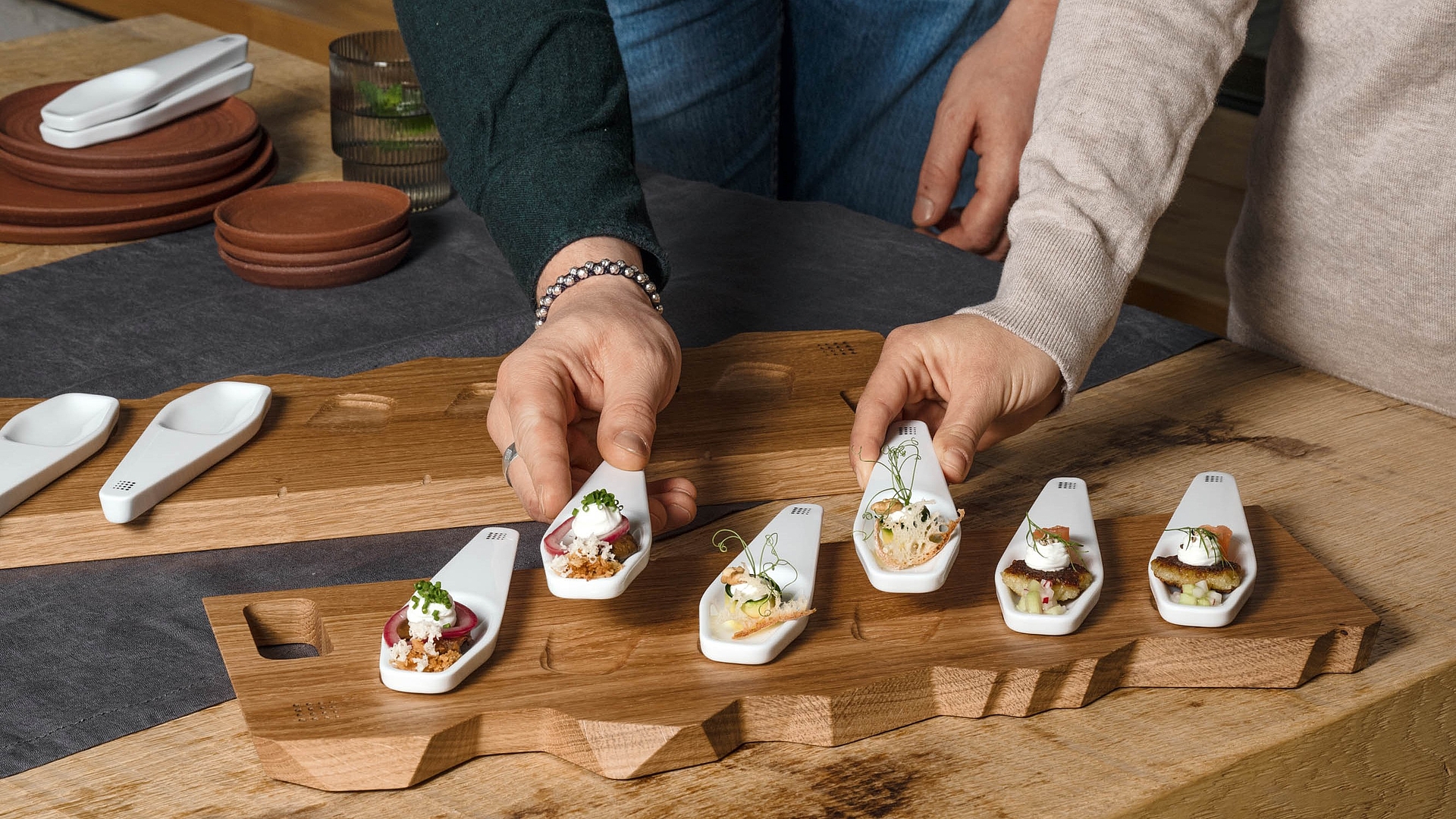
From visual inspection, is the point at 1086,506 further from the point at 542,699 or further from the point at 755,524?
the point at 542,699

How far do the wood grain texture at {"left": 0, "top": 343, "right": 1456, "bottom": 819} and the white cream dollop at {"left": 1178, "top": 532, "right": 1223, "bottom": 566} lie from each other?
0.09 meters

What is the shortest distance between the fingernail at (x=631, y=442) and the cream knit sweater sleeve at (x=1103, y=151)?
300 mm

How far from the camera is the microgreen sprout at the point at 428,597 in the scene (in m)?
0.74

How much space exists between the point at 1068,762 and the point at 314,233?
1.04 meters

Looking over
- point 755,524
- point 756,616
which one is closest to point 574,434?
point 755,524

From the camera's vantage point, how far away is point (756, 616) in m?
0.77

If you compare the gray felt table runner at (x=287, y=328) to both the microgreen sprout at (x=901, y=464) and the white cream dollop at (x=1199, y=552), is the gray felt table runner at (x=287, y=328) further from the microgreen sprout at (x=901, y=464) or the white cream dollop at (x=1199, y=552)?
the white cream dollop at (x=1199, y=552)

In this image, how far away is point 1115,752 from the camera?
740 mm

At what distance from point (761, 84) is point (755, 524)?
1.03 metres

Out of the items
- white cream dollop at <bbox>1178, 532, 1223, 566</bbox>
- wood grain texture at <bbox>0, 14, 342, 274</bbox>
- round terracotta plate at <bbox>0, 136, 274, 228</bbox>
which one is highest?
white cream dollop at <bbox>1178, 532, 1223, 566</bbox>

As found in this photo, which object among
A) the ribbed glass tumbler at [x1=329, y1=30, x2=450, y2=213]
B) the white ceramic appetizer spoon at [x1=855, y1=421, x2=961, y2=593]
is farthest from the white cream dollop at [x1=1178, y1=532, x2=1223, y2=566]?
the ribbed glass tumbler at [x1=329, y1=30, x2=450, y2=213]

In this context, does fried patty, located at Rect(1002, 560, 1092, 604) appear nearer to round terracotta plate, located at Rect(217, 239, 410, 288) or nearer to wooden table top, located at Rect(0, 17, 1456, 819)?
wooden table top, located at Rect(0, 17, 1456, 819)

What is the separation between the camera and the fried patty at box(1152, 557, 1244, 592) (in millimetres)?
810

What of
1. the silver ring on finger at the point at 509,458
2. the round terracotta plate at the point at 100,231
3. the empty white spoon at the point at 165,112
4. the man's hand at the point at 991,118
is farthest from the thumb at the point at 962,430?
the empty white spoon at the point at 165,112
